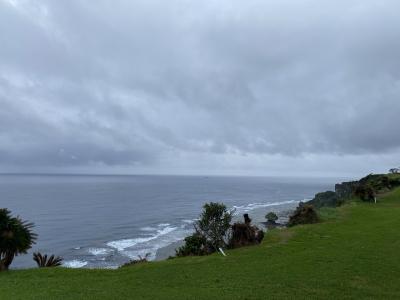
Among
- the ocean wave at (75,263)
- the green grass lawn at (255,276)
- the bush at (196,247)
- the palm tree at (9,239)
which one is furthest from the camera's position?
the ocean wave at (75,263)

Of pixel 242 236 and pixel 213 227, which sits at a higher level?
pixel 213 227

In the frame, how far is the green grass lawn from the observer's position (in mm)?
13812

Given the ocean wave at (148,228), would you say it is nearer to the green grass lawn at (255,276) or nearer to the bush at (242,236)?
the bush at (242,236)

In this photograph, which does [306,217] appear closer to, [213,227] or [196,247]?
[213,227]

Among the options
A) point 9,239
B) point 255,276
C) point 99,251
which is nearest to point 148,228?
point 99,251

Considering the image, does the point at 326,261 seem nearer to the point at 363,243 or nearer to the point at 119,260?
the point at 363,243

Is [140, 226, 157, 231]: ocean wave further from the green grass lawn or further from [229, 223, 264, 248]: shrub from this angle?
the green grass lawn

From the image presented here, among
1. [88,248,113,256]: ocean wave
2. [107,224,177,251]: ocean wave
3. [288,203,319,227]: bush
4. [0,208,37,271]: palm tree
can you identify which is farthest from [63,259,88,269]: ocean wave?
[0,208,37,271]: palm tree

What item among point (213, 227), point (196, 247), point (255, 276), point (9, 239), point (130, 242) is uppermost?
point (9, 239)

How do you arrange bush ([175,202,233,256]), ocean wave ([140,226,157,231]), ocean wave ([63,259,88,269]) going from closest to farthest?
1. bush ([175,202,233,256])
2. ocean wave ([63,259,88,269])
3. ocean wave ([140,226,157,231])

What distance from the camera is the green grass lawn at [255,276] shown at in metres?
13.8

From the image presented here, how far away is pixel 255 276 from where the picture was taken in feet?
52.2

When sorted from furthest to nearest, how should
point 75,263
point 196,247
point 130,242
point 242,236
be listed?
point 130,242 → point 75,263 → point 196,247 → point 242,236

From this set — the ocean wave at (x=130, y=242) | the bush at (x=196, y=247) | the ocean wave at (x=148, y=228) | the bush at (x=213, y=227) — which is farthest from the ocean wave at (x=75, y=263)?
the ocean wave at (x=148, y=228)
